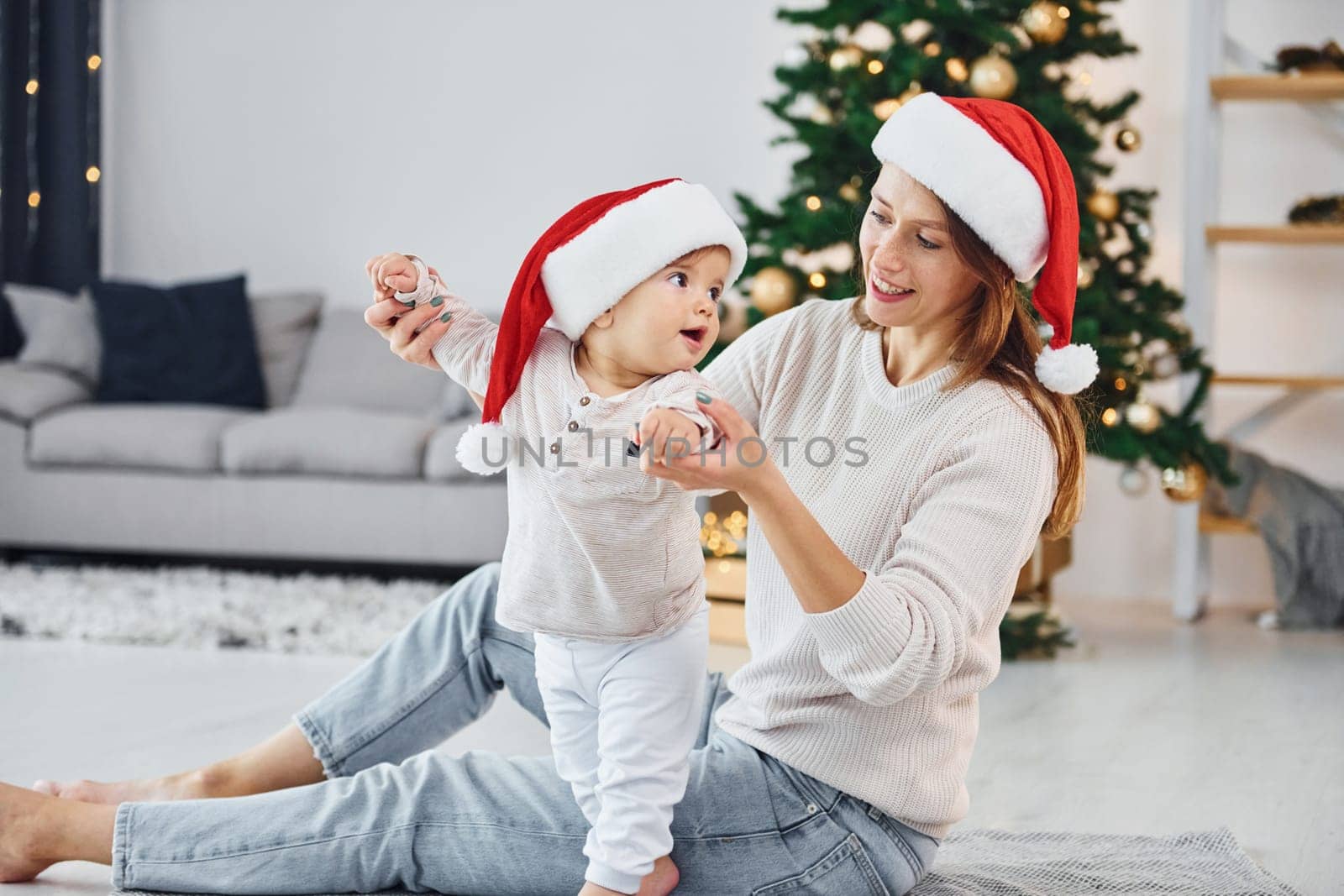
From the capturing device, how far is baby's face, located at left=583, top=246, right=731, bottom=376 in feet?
4.63

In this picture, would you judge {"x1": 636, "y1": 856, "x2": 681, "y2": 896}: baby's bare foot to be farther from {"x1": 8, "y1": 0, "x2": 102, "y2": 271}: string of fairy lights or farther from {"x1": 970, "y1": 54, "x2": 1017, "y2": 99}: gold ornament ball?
{"x1": 8, "y1": 0, "x2": 102, "y2": 271}: string of fairy lights

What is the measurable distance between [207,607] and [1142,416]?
2.38 metres

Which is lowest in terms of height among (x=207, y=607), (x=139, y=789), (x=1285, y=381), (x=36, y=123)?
(x=207, y=607)

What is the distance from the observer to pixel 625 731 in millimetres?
1385

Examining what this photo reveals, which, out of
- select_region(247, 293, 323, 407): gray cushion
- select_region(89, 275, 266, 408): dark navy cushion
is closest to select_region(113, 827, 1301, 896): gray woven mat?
select_region(89, 275, 266, 408): dark navy cushion

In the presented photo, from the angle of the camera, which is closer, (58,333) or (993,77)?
(993,77)

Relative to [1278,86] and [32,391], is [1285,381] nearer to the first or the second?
[1278,86]

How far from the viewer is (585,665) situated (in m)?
1.44

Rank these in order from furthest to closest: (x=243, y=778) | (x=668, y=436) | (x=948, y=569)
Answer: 1. (x=243, y=778)
2. (x=948, y=569)
3. (x=668, y=436)

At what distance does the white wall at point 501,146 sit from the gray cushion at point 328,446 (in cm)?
111

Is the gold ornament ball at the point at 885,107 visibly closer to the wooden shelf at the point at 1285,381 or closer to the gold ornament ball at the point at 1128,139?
the gold ornament ball at the point at 1128,139

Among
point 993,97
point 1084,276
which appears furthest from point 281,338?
point 1084,276

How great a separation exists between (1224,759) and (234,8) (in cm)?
448

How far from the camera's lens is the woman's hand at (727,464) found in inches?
46.1
